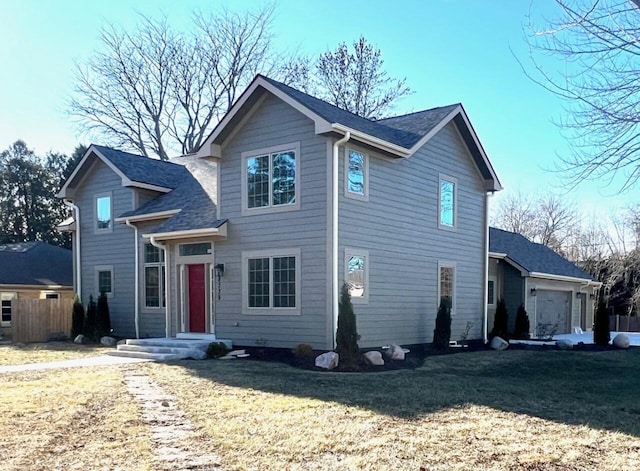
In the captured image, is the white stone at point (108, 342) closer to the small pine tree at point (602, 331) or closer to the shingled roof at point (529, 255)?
the shingled roof at point (529, 255)

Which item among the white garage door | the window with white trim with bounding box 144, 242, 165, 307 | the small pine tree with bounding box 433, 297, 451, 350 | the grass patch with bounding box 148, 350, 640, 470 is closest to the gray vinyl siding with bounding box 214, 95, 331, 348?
the grass patch with bounding box 148, 350, 640, 470

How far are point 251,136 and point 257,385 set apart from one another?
697 cm

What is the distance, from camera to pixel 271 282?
1326cm

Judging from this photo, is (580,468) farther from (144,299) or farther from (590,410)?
(144,299)

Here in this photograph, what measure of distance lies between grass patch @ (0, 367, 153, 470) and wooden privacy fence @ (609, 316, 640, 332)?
88.9 ft

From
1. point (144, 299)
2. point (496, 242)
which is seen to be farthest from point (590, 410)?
point (496, 242)

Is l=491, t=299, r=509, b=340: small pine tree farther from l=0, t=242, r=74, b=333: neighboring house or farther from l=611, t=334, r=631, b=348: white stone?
l=0, t=242, r=74, b=333: neighboring house

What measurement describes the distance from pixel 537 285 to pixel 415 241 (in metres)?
9.27

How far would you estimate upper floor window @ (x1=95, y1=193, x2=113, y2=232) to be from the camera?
18.6m

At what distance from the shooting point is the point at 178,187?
18516 mm

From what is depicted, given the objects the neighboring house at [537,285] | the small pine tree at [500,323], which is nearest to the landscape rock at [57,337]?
the small pine tree at [500,323]

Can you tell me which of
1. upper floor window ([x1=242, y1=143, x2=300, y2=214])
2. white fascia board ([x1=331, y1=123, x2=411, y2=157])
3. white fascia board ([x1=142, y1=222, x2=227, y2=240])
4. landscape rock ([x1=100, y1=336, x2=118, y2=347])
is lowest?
landscape rock ([x1=100, y1=336, x2=118, y2=347])

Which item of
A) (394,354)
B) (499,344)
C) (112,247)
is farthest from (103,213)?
(499,344)

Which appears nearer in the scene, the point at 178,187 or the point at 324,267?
the point at 324,267
